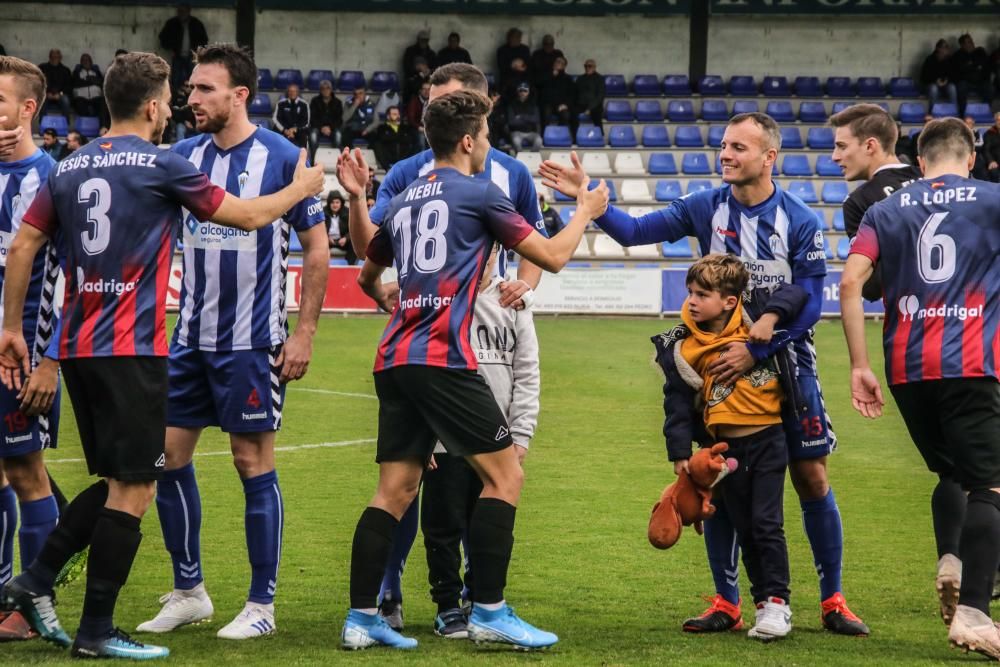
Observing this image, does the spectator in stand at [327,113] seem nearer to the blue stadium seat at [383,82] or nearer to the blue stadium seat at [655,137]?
the blue stadium seat at [383,82]

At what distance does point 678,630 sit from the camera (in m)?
5.82

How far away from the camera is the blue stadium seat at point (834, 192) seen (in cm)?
2739

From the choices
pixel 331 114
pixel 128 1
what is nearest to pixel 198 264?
pixel 331 114

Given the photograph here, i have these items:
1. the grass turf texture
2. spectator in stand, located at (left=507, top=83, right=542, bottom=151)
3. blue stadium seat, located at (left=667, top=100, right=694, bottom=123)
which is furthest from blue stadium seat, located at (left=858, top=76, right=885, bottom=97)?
the grass turf texture

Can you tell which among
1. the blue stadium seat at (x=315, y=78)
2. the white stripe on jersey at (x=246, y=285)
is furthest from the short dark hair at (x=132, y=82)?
the blue stadium seat at (x=315, y=78)

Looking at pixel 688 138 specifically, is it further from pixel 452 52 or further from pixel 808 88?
pixel 452 52

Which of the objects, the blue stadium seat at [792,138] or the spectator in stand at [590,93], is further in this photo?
the blue stadium seat at [792,138]

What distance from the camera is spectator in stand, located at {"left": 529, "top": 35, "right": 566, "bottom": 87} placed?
2828 cm

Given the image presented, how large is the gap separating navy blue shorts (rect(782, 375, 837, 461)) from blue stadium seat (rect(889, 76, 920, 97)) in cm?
2583

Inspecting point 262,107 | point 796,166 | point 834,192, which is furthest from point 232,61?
point 796,166

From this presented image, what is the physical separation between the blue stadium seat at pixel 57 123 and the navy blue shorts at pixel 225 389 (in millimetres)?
21982

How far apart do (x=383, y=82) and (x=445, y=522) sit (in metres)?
24.3

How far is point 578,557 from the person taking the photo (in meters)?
7.35

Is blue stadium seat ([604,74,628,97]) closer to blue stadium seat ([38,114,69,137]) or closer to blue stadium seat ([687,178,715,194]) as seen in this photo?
blue stadium seat ([687,178,715,194])
